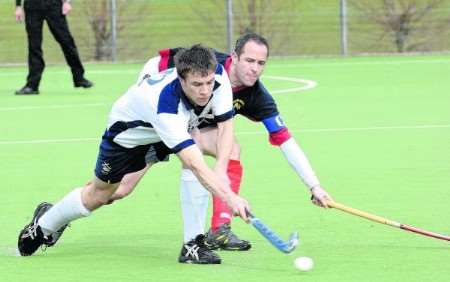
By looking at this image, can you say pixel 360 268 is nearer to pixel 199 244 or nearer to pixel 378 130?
pixel 199 244

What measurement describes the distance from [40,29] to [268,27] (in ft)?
30.0

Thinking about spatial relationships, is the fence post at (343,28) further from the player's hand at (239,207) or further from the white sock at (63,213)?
the player's hand at (239,207)

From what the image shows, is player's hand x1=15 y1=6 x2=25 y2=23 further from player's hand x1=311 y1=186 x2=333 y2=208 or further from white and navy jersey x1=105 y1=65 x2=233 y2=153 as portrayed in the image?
player's hand x1=311 y1=186 x2=333 y2=208

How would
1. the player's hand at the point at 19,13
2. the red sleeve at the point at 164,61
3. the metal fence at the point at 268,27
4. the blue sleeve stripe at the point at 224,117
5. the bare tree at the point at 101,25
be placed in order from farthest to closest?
the metal fence at the point at 268,27 < the bare tree at the point at 101,25 < the player's hand at the point at 19,13 < the red sleeve at the point at 164,61 < the blue sleeve stripe at the point at 224,117

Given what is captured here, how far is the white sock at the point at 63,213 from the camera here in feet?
23.9

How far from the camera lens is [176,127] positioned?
656 centimetres

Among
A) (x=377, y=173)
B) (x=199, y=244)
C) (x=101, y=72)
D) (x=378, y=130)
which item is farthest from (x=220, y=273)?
(x=101, y=72)

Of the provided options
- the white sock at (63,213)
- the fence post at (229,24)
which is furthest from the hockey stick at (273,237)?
the fence post at (229,24)

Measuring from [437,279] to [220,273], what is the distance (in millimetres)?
1154

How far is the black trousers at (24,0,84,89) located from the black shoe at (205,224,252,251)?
384 inches

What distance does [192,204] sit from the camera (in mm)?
7051

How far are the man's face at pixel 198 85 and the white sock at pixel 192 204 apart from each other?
646 mm

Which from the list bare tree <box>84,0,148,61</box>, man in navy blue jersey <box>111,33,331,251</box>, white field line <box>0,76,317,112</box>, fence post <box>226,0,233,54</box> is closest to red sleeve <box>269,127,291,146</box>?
man in navy blue jersey <box>111,33,331,251</box>

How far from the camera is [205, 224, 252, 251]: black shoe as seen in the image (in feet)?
24.1
